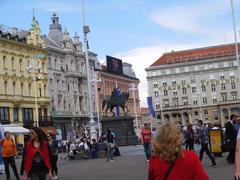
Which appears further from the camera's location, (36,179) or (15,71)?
(15,71)

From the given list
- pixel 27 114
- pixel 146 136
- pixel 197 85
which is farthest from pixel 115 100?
pixel 197 85

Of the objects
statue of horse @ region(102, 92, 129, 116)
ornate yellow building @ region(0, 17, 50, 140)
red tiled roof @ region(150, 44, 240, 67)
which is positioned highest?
red tiled roof @ region(150, 44, 240, 67)

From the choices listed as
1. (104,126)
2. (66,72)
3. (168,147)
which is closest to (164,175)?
(168,147)

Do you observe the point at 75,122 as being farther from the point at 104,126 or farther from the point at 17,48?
the point at 104,126

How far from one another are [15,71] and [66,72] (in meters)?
17.0

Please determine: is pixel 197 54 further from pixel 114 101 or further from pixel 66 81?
pixel 114 101

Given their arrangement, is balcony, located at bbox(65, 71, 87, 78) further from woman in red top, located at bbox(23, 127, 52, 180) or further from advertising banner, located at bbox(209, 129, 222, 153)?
woman in red top, located at bbox(23, 127, 52, 180)

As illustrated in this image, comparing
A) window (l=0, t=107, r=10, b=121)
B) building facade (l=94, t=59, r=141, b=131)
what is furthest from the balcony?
window (l=0, t=107, r=10, b=121)

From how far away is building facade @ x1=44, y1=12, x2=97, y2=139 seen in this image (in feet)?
271

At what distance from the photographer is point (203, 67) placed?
425 ft

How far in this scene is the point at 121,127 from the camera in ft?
147

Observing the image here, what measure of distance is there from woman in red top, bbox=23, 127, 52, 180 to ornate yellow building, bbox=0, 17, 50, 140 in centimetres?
5691

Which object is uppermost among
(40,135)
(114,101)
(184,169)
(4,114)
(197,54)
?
(197,54)

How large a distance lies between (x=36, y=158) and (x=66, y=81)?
79301mm
